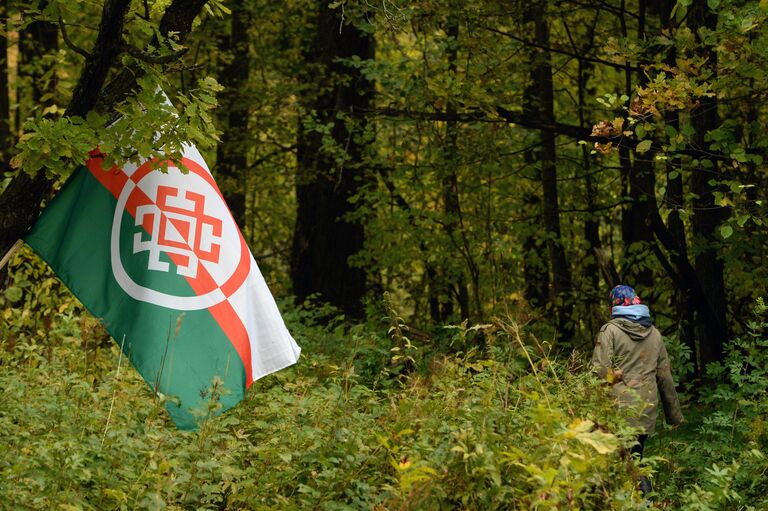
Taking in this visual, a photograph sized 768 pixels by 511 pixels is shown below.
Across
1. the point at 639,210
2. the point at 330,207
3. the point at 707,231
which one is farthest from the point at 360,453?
the point at 330,207

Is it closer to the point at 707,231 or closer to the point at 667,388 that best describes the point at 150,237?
the point at 667,388

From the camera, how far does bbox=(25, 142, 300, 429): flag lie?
5.82 meters

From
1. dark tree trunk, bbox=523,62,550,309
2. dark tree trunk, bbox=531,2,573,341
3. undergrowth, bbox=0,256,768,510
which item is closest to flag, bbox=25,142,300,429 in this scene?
undergrowth, bbox=0,256,768,510

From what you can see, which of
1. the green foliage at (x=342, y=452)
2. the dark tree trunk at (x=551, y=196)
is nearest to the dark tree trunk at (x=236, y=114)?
the dark tree trunk at (x=551, y=196)

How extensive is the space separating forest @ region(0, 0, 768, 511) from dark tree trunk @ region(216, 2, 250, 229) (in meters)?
0.06

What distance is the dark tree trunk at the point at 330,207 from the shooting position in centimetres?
1515

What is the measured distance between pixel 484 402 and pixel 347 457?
0.85 m

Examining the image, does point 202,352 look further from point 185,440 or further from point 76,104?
point 76,104

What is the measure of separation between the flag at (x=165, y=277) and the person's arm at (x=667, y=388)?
134 inches

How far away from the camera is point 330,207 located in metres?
15.4

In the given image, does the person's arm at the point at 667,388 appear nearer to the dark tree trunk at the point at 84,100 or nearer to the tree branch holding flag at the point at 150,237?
the tree branch holding flag at the point at 150,237

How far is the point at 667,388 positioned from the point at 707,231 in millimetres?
3540

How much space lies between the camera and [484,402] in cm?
551

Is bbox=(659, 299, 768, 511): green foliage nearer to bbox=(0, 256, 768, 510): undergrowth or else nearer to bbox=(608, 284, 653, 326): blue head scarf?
bbox=(0, 256, 768, 510): undergrowth
